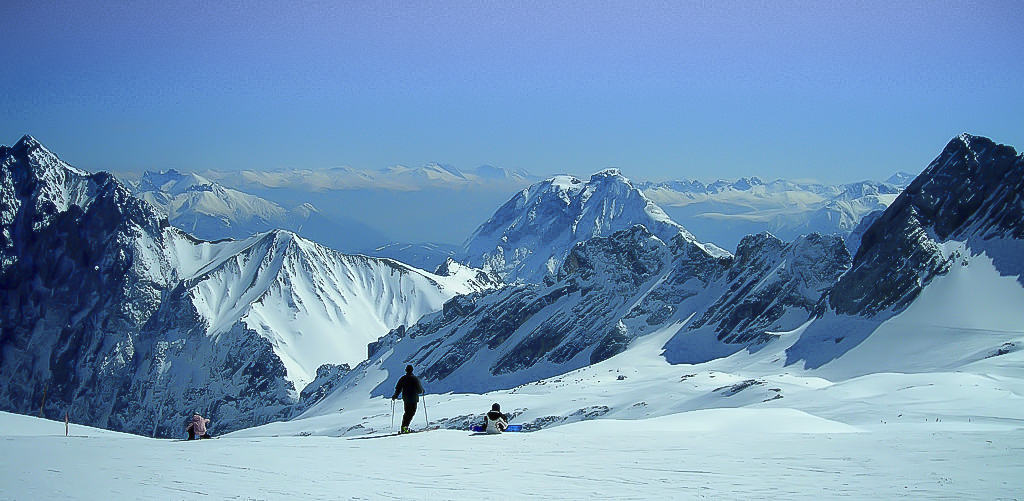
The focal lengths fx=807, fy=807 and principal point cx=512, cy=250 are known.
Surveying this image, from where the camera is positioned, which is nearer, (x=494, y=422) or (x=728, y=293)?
(x=494, y=422)

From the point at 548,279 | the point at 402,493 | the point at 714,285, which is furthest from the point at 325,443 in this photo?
the point at 548,279

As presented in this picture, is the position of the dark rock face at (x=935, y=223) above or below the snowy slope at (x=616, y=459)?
above

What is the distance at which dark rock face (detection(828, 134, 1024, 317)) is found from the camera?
84875 millimetres

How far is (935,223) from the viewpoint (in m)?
91.4

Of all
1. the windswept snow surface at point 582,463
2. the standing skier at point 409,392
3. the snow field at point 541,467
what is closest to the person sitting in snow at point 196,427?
the windswept snow surface at point 582,463

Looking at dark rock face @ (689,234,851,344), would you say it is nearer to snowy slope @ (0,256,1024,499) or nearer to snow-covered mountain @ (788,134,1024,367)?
snow-covered mountain @ (788,134,1024,367)

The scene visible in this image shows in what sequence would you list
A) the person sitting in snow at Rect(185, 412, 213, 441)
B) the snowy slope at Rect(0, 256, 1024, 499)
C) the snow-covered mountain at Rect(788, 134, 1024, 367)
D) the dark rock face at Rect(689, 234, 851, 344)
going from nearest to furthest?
the snowy slope at Rect(0, 256, 1024, 499)
the person sitting in snow at Rect(185, 412, 213, 441)
the snow-covered mountain at Rect(788, 134, 1024, 367)
the dark rock face at Rect(689, 234, 851, 344)

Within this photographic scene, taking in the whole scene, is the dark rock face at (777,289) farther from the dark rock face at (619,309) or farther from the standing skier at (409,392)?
the standing skier at (409,392)

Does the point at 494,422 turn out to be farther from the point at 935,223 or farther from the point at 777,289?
the point at 777,289

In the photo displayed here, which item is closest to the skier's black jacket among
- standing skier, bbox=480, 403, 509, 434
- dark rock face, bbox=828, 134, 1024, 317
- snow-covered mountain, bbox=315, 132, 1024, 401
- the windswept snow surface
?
the windswept snow surface

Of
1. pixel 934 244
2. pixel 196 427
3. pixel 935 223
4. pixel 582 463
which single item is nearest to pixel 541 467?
pixel 582 463

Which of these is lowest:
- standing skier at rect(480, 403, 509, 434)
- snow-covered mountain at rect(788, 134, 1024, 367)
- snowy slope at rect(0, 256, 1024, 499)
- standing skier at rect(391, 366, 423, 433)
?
snowy slope at rect(0, 256, 1024, 499)

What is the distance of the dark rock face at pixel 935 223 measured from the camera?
8488cm

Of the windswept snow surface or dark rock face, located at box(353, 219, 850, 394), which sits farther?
dark rock face, located at box(353, 219, 850, 394)
